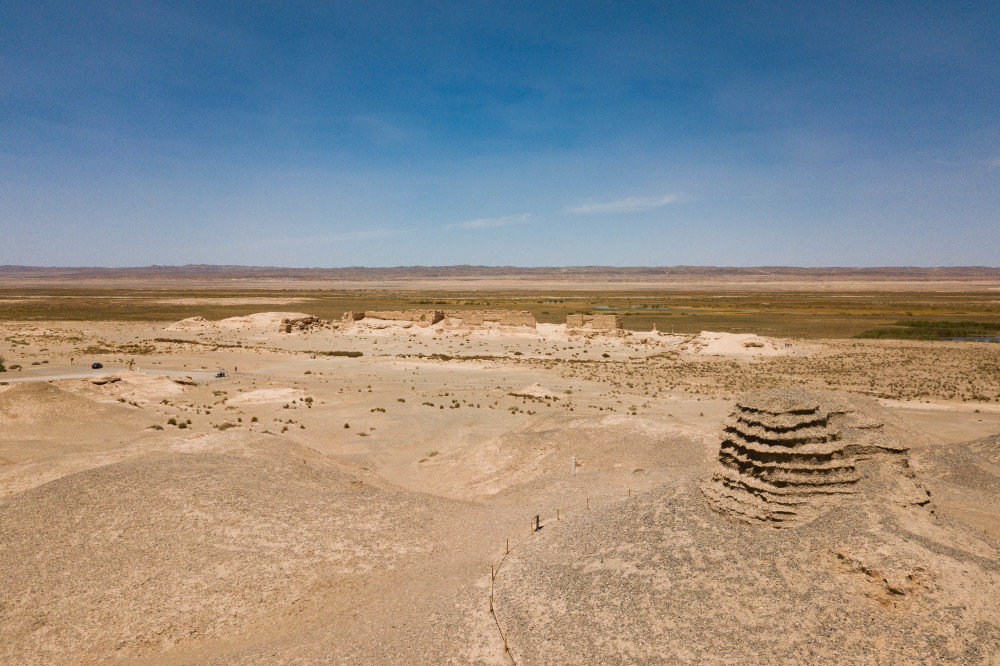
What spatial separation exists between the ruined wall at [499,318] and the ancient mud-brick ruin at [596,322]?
4799 mm

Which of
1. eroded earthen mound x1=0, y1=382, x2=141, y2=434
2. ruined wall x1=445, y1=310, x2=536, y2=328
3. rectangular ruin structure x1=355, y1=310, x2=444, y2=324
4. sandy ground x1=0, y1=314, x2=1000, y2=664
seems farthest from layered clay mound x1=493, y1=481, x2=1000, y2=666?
rectangular ruin structure x1=355, y1=310, x2=444, y2=324

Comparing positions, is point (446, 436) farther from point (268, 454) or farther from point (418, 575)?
point (418, 575)

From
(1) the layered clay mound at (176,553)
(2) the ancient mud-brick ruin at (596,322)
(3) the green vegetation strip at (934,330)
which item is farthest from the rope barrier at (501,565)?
(3) the green vegetation strip at (934,330)

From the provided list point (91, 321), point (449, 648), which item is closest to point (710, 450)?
point (449, 648)

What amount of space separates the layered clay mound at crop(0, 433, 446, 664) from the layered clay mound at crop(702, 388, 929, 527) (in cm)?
699

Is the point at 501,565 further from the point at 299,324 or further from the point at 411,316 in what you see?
the point at 299,324

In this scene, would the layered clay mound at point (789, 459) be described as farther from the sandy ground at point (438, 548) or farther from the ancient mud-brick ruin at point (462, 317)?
the ancient mud-brick ruin at point (462, 317)

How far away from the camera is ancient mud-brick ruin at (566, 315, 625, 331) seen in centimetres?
6166

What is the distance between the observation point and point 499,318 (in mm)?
65312

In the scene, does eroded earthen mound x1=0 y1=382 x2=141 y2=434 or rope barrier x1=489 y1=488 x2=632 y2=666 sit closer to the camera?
rope barrier x1=489 y1=488 x2=632 y2=666

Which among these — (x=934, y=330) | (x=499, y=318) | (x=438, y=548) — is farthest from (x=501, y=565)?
(x=934, y=330)

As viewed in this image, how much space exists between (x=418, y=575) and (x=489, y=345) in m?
45.3

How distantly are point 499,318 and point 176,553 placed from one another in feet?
179

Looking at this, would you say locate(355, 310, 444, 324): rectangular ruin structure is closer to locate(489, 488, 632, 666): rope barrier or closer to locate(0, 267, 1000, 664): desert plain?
locate(0, 267, 1000, 664): desert plain
